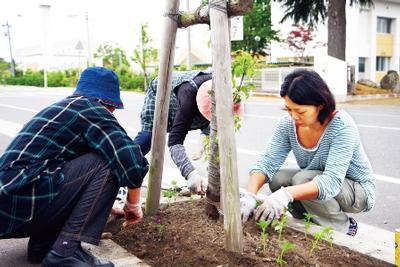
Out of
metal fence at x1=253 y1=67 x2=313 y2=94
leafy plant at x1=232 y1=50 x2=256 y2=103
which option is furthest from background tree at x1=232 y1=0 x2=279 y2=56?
leafy plant at x1=232 y1=50 x2=256 y2=103

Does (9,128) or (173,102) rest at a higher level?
(173,102)

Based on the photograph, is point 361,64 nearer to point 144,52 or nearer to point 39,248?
point 144,52

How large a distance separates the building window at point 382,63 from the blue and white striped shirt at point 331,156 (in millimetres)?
26201

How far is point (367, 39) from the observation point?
25.7m

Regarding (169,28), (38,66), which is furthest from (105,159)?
(38,66)

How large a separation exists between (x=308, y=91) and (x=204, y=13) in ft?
2.20

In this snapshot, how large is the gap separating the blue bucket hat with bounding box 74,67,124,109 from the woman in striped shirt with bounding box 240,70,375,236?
0.90m

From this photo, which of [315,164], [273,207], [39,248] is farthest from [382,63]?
[39,248]

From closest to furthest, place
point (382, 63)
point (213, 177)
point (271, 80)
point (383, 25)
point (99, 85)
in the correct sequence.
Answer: point (99, 85)
point (213, 177)
point (271, 80)
point (383, 25)
point (382, 63)

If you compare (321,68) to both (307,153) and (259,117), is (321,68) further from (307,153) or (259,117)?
(307,153)

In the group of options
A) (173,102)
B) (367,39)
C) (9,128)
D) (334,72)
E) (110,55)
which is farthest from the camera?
(110,55)

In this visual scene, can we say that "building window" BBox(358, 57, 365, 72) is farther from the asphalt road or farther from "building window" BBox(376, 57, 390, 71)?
the asphalt road

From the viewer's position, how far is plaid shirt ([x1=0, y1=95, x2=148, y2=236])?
2.05 m

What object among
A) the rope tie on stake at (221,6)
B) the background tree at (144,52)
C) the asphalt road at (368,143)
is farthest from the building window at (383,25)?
the rope tie on stake at (221,6)
